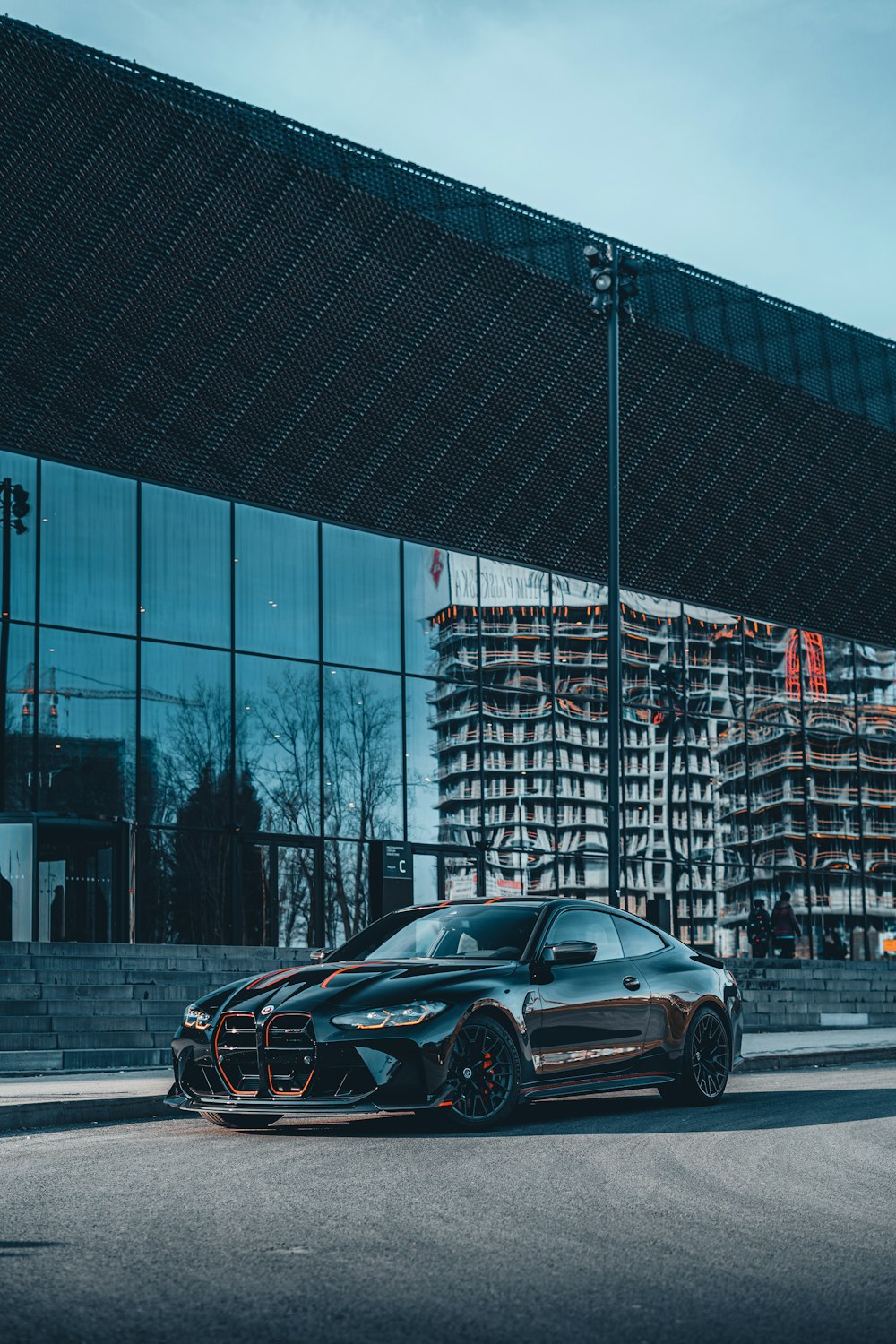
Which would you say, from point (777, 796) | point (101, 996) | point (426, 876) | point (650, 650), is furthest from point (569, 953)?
point (777, 796)

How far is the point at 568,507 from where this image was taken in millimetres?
37312

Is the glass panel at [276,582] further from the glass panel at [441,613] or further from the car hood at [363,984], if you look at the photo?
the car hood at [363,984]

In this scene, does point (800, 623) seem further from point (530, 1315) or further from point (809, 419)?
point (530, 1315)

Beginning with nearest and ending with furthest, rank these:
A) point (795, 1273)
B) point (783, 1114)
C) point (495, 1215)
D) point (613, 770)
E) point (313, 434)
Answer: point (795, 1273) → point (495, 1215) → point (783, 1114) → point (613, 770) → point (313, 434)

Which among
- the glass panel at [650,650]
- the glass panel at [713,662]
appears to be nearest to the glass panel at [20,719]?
the glass panel at [650,650]

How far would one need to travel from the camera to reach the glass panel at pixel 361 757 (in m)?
33.1

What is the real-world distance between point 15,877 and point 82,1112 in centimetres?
1827

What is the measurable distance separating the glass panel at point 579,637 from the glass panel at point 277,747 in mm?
6729

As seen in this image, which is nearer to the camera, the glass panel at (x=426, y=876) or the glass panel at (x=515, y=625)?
the glass panel at (x=426, y=876)

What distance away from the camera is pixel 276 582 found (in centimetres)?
3306

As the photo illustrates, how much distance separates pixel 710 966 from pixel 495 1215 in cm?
574

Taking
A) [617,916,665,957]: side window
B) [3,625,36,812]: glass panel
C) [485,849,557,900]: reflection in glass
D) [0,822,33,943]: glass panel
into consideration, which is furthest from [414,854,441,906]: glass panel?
[617,916,665,957]: side window

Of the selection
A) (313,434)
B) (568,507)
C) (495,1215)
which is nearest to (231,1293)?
(495,1215)

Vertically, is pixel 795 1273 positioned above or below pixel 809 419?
below
